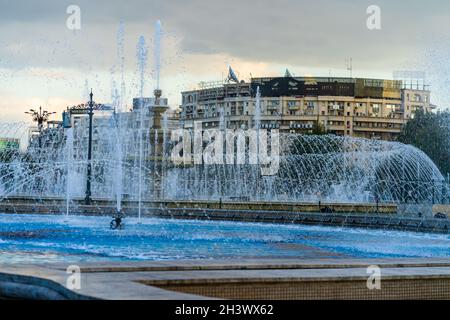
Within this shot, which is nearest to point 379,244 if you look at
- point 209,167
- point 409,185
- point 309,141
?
point 409,185

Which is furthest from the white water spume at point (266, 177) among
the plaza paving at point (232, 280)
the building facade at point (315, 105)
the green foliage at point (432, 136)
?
the building facade at point (315, 105)

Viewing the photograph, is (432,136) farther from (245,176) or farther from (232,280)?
(232,280)

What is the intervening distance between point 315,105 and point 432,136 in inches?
2088

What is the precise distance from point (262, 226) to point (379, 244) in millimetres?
8317

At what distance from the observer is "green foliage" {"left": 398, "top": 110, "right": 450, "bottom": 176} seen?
67.3 meters

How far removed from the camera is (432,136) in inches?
2832

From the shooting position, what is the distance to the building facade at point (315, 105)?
123m

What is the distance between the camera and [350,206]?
40.4 metres

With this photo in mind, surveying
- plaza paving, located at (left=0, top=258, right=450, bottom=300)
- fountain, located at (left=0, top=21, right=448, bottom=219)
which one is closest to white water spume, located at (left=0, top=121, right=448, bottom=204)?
fountain, located at (left=0, top=21, right=448, bottom=219)

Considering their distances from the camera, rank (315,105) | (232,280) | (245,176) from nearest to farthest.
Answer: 1. (232,280)
2. (245,176)
3. (315,105)

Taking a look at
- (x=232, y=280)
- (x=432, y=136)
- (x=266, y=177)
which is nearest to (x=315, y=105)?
(x=432, y=136)

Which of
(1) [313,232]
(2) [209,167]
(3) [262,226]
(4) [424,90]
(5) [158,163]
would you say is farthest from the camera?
(4) [424,90]

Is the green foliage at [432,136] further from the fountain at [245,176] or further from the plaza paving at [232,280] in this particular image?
the plaza paving at [232,280]
